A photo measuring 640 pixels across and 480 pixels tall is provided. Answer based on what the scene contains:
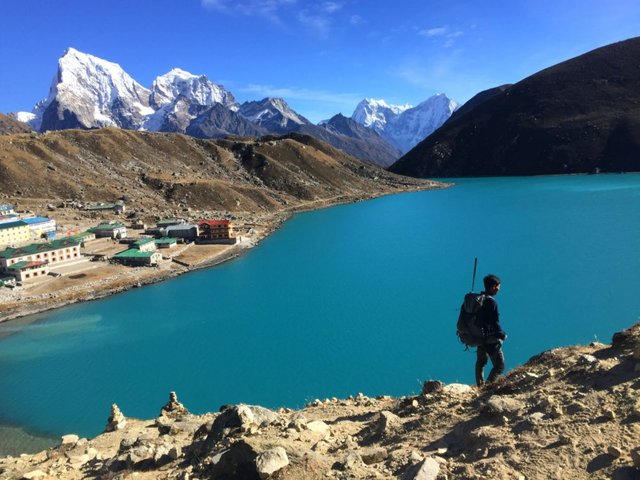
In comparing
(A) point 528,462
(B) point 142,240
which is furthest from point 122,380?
(B) point 142,240

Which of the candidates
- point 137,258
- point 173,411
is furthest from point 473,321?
point 137,258

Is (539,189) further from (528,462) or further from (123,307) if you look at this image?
(528,462)

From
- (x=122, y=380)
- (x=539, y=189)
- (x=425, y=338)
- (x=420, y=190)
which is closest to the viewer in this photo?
(x=122, y=380)

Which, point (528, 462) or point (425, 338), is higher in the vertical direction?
point (528, 462)

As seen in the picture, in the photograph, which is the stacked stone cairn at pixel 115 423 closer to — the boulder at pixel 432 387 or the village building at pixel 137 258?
the boulder at pixel 432 387

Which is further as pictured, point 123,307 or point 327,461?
point 123,307

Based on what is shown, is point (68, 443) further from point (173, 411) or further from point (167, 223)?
point (167, 223)

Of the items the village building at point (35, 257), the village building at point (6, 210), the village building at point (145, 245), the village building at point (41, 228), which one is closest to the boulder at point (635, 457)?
the village building at point (35, 257)
